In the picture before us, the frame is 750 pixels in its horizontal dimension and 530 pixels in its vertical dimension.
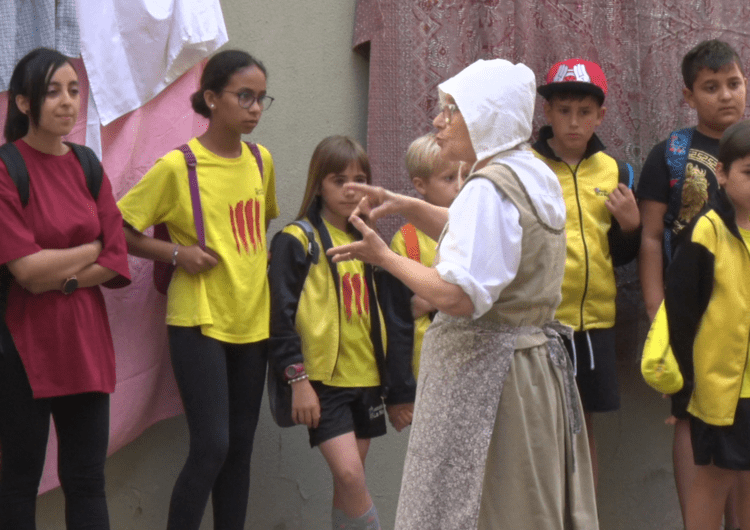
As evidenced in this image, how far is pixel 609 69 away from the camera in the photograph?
415cm

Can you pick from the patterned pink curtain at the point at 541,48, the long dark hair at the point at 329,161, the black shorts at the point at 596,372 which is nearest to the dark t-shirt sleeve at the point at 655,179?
the patterned pink curtain at the point at 541,48

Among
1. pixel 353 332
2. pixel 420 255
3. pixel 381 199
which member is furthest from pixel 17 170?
pixel 420 255

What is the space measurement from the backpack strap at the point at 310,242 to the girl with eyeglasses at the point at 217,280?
6.4 inches

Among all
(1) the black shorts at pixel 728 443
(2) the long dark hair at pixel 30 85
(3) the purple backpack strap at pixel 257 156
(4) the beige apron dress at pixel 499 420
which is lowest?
(1) the black shorts at pixel 728 443

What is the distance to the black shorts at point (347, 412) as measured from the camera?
3.25 metres

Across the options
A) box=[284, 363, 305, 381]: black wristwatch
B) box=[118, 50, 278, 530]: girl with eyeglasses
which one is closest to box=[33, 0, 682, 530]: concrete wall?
box=[118, 50, 278, 530]: girl with eyeglasses

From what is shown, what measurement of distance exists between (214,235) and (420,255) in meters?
0.79

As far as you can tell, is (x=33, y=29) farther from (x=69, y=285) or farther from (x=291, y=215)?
(x=291, y=215)

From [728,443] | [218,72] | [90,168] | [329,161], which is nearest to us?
[90,168]

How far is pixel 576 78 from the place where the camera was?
3.75 m

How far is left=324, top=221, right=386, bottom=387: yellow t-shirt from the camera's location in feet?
10.9

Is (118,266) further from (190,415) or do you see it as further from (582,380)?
(582,380)

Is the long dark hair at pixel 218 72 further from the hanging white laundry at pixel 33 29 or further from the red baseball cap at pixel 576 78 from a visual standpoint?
the red baseball cap at pixel 576 78

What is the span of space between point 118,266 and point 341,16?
1.65 metres
